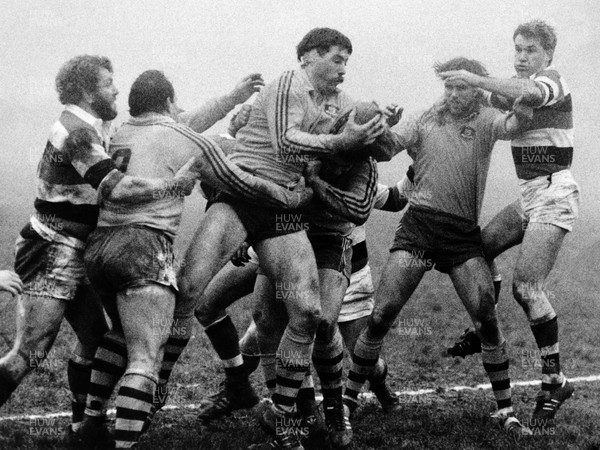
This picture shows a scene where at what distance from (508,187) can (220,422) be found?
641 inches

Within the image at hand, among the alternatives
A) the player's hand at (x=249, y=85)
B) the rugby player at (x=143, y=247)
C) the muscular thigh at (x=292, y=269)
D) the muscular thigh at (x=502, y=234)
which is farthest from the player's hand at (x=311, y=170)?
the muscular thigh at (x=502, y=234)

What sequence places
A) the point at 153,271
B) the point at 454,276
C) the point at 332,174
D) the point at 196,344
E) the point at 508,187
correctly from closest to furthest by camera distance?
the point at 153,271, the point at 332,174, the point at 454,276, the point at 196,344, the point at 508,187

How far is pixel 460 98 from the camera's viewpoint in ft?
21.1

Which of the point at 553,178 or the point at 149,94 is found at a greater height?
the point at 149,94

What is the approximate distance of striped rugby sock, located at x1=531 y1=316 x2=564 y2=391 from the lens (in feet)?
21.1

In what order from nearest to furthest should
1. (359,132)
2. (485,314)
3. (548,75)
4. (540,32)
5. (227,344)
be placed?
(359,132) < (485,314) < (227,344) < (548,75) < (540,32)

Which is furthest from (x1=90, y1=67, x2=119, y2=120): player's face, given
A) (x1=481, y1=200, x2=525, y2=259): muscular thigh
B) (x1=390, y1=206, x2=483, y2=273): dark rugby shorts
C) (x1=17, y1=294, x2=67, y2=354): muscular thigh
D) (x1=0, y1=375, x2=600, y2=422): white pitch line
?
(x1=481, y1=200, x2=525, y2=259): muscular thigh

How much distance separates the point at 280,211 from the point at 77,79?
149 centimetres

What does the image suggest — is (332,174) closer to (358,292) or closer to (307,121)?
(307,121)

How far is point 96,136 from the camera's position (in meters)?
5.10

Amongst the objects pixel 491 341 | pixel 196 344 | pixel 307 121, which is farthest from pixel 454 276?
pixel 196 344

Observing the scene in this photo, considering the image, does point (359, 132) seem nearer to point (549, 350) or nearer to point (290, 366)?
point (290, 366)

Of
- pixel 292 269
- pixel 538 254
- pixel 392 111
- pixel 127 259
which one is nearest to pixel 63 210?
pixel 127 259

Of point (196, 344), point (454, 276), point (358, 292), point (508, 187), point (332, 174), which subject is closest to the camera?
point (332, 174)
